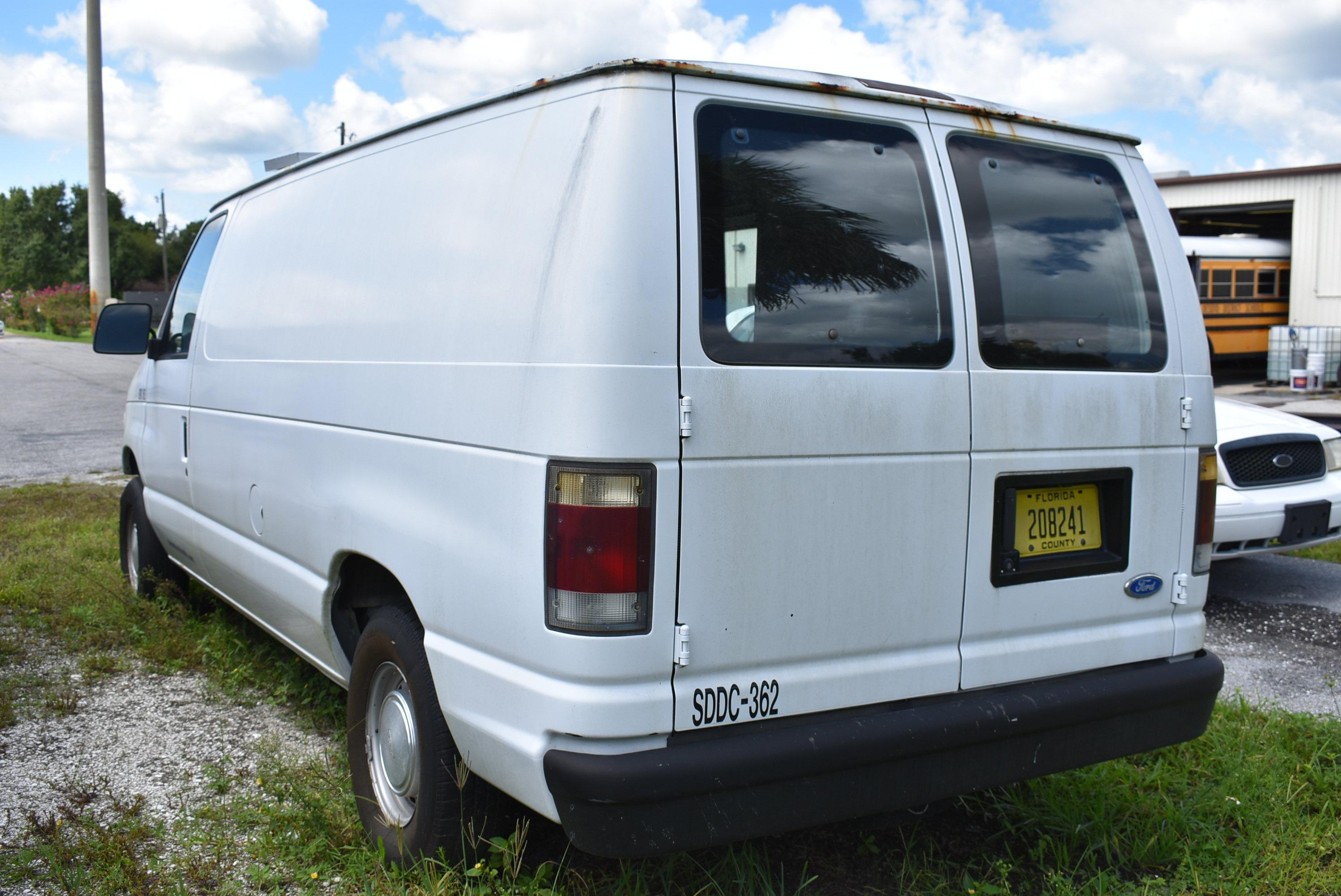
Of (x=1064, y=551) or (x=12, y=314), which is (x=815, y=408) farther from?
(x=12, y=314)

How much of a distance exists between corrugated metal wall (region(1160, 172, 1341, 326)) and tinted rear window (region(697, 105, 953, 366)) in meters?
21.6

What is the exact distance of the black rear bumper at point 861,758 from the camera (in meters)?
2.20

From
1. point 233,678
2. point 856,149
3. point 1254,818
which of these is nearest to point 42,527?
point 233,678

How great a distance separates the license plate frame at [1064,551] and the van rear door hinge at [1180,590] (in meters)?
0.21

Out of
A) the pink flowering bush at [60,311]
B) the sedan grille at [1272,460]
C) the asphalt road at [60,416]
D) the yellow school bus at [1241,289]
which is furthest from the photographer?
the pink flowering bush at [60,311]

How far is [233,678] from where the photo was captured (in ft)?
14.5

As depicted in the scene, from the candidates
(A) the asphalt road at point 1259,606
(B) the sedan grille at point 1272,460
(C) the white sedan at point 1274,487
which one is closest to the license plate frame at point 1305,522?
(C) the white sedan at point 1274,487

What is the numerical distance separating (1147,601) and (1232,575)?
13.9 feet

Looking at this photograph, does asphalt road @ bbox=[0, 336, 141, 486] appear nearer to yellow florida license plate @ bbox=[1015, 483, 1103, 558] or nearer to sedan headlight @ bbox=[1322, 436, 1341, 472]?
yellow florida license plate @ bbox=[1015, 483, 1103, 558]

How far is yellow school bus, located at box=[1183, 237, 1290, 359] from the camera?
71.0ft

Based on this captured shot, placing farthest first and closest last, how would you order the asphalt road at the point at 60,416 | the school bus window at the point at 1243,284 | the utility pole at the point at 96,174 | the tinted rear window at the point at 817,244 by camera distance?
the utility pole at the point at 96,174 → the school bus window at the point at 1243,284 → the asphalt road at the point at 60,416 → the tinted rear window at the point at 817,244

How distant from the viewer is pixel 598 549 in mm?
2189

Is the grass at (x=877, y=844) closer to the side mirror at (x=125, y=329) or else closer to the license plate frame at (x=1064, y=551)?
the license plate frame at (x=1064, y=551)

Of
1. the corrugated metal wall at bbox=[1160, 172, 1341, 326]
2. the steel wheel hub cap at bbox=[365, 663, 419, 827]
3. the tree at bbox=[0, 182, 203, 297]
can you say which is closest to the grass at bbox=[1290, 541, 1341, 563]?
the steel wheel hub cap at bbox=[365, 663, 419, 827]
